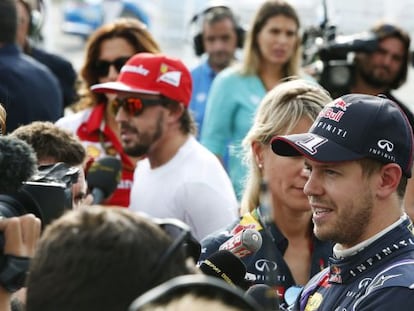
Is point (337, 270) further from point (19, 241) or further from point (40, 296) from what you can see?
point (40, 296)

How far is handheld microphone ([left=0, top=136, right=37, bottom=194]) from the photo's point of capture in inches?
108

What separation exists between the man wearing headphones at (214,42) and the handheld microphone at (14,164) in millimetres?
5600

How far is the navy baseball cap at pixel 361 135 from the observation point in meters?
3.62

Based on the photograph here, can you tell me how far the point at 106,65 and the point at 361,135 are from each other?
363 cm

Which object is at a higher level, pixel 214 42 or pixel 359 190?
pixel 359 190

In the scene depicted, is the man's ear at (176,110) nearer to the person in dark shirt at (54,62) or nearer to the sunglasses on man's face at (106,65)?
the sunglasses on man's face at (106,65)

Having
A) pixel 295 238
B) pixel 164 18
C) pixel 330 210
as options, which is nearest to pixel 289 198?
pixel 295 238

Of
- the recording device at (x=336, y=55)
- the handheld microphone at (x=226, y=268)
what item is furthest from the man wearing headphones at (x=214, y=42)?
the handheld microphone at (x=226, y=268)

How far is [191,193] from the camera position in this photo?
5.45m

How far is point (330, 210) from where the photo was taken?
12.0 feet

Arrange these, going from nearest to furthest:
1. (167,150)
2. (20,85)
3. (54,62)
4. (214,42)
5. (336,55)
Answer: (167,150)
(20,85)
(336,55)
(54,62)
(214,42)

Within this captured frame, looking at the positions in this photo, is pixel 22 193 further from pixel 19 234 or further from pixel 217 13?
pixel 217 13

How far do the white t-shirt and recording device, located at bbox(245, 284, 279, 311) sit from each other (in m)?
2.89

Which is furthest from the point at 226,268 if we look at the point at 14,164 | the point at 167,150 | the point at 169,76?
the point at 169,76
